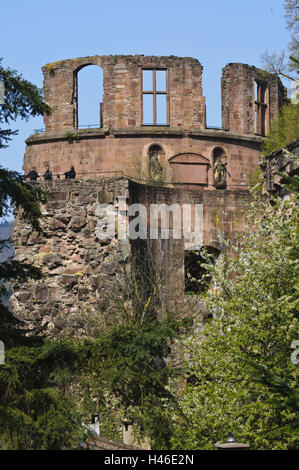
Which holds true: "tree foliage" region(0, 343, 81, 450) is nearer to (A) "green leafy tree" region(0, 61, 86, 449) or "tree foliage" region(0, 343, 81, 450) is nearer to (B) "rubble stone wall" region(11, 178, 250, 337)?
(A) "green leafy tree" region(0, 61, 86, 449)

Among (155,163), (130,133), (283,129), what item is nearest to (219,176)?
(155,163)

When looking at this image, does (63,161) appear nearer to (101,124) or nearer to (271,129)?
(101,124)

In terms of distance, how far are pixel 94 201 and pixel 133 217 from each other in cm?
120

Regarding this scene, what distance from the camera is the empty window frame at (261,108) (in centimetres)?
4809

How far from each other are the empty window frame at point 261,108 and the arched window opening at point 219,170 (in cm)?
267

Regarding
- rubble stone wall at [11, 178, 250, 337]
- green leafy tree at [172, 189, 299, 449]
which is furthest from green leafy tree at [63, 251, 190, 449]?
rubble stone wall at [11, 178, 250, 337]

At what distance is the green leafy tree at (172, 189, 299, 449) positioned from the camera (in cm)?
1978

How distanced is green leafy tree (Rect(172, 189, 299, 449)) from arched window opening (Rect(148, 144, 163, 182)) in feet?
62.8

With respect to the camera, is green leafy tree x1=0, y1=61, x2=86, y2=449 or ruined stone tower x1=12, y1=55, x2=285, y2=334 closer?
green leafy tree x1=0, y1=61, x2=86, y2=449

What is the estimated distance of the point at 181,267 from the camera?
31453 millimetres

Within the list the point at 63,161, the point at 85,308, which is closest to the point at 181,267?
the point at 85,308

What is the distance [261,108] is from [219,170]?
4652 mm
